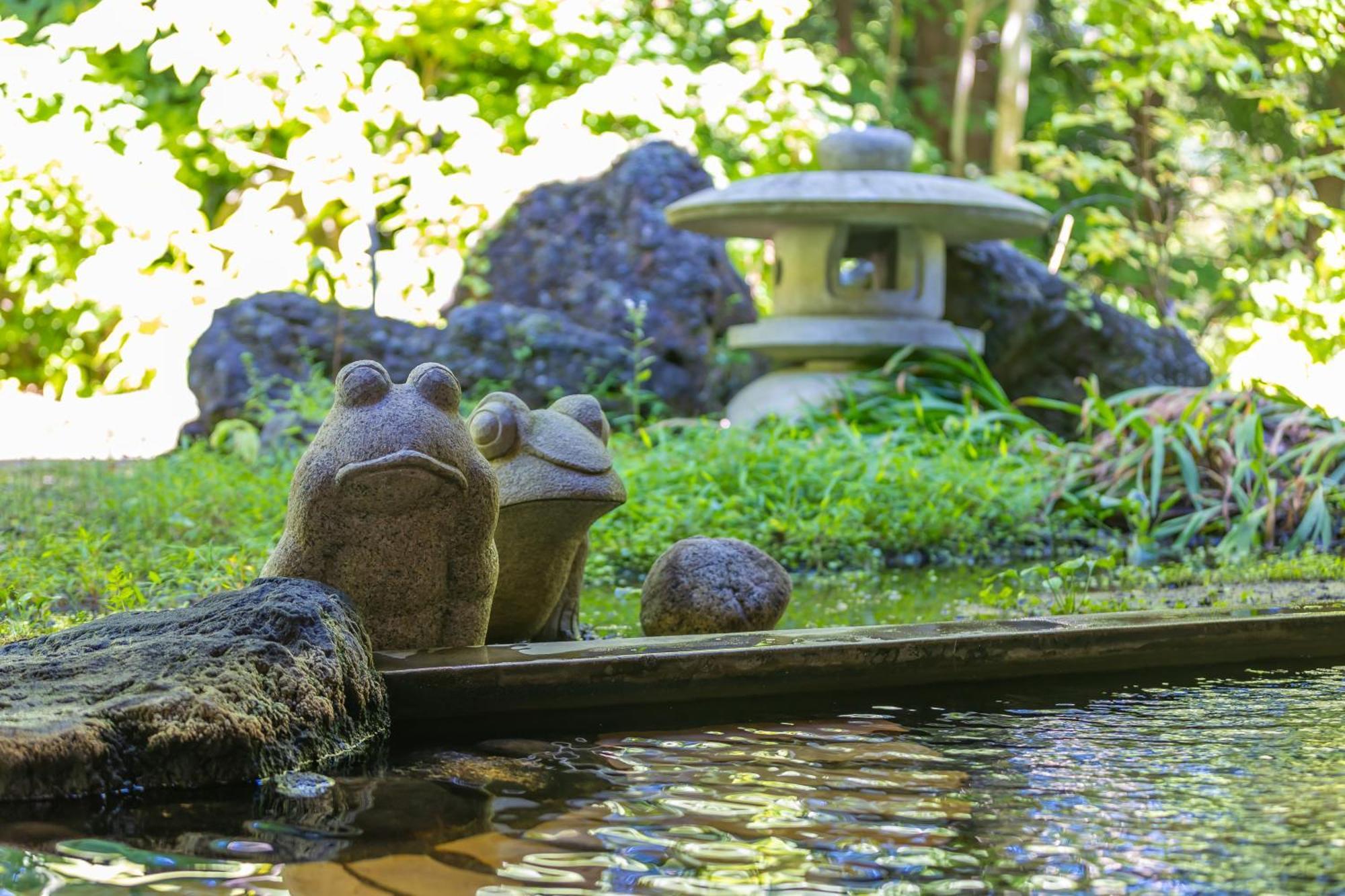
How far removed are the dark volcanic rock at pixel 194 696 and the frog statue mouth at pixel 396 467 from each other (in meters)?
0.22

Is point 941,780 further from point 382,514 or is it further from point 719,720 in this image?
point 382,514

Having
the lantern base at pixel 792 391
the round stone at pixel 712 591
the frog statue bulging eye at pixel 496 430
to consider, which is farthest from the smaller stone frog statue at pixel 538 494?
the lantern base at pixel 792 391

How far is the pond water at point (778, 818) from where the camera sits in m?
1.88

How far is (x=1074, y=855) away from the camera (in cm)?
196

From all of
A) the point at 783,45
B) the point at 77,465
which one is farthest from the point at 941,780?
the point at 783,45

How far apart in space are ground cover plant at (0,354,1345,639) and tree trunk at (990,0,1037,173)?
20.2 feet

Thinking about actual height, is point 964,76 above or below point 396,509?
above

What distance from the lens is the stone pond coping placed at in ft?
9.00

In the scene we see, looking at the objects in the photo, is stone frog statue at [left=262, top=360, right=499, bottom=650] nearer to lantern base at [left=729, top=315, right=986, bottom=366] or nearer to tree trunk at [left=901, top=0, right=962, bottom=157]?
lantern base at [left=729, top=315, right=986, bottom=366]

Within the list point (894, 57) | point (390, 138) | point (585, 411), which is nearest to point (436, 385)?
point (585, 411)

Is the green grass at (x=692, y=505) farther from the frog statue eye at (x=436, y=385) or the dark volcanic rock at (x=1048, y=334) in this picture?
the dark volcanic rock at (x=1048, y=334)

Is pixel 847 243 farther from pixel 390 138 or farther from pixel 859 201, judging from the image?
pixel 390 138

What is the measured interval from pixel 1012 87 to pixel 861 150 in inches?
205

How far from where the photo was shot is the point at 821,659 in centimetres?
296
